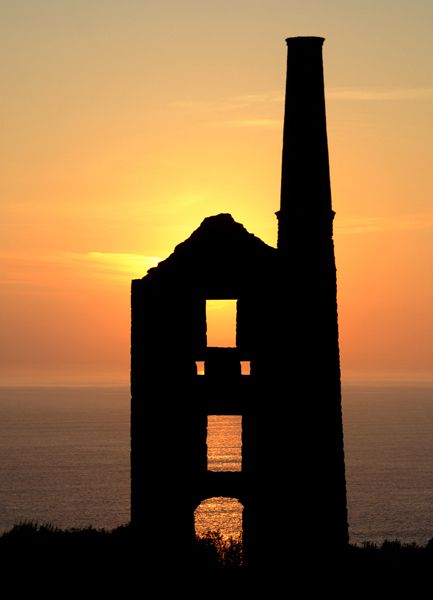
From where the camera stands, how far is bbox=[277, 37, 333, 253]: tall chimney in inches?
1201

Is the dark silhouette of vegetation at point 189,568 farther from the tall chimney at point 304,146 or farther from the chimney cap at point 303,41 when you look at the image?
the chimney cap at point 303,41

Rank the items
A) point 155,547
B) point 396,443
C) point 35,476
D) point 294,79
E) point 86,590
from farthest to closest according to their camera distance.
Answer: point 396,443 < point 35,476 < point 294,79 < point 155,547 < point 86,590

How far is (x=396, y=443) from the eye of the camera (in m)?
190

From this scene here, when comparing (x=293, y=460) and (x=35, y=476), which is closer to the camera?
(x=293, y=460)

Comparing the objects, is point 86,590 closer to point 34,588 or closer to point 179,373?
point 34,588

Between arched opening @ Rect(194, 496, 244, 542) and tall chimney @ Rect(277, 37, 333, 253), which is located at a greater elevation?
tall chimney @ Rect(277, 37, 333, 253)

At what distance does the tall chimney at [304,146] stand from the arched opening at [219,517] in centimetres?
6187

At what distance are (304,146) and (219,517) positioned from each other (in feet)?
251

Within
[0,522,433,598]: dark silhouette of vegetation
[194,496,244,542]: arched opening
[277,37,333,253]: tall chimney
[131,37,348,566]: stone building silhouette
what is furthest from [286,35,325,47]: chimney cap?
[194,496,244,542]: arched opening

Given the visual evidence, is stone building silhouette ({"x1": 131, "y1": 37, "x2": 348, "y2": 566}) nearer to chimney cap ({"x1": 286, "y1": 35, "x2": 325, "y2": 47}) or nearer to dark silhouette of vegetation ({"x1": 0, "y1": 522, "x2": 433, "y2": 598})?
dark silhouette of vegetation ({"x1": 0, "y1": 522, "x2": 433, "y2": 598})

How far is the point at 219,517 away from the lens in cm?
10288

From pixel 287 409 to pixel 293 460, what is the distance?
132 cm

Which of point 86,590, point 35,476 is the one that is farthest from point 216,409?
point 35,476

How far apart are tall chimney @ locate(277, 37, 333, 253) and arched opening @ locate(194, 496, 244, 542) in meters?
61.9
